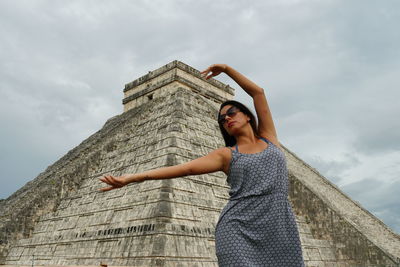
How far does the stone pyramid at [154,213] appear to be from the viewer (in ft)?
31.0

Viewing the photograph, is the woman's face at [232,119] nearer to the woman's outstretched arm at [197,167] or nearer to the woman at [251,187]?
the woman at [251,187]

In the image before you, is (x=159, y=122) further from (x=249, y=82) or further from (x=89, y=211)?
(x=249, y=82)

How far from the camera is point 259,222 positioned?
8.23 feet

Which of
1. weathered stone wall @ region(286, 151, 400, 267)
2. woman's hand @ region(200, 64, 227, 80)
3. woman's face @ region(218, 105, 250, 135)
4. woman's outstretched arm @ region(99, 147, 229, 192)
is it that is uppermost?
weathered stone wall @ region(286, 151, 400, 267)

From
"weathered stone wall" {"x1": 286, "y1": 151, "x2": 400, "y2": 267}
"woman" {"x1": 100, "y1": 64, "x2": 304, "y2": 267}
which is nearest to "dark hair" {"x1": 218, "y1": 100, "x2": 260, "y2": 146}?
"woman" {"x1": 100, "y1": 64, "x2": 304, "y2": 267}

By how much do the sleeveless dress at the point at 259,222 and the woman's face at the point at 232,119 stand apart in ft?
0.99

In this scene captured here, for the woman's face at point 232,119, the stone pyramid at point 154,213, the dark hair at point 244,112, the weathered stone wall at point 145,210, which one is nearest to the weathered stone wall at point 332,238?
the stone pyramid at point 154,213

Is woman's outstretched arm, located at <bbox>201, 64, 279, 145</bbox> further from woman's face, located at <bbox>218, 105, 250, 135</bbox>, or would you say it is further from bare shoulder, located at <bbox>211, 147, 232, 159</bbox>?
bare shoulder, located at <bbox>211, 147, 232, 159</bbox>

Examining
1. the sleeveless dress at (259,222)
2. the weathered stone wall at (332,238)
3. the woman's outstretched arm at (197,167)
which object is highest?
the weathered stone wall at (332,238)

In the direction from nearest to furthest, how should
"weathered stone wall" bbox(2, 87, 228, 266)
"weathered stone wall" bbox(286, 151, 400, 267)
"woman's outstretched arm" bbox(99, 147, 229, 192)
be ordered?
"woman's outstretched arm" bbox(99, 147, 229, 192) < "weathered stone wall" bbox(2, 87, 228, 266) < "weathered stone wall" bbox(286, 151, 400, 267)

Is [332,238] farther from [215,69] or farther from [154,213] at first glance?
[215,69]

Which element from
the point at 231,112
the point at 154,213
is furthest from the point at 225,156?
the point at 154,213

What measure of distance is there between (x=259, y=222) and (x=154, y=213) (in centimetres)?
742

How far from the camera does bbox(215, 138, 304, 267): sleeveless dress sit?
2471 mm
